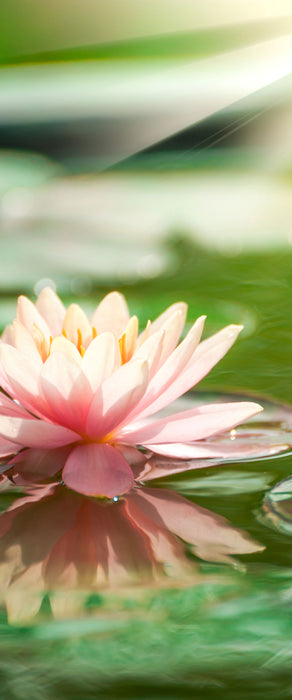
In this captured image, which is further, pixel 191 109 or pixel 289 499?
pixel 191 109

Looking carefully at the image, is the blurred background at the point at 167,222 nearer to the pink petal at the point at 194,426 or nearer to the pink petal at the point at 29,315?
the pink petal at the point at 194,426

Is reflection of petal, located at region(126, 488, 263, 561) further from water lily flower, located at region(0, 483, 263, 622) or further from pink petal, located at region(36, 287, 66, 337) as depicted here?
pink petal, located at region(36, 287, 66, 337)

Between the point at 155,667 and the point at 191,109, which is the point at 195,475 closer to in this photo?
the point at 155,667

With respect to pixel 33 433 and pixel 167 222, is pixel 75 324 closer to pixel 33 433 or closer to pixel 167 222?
pixel 33 433

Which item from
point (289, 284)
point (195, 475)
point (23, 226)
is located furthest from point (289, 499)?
point (23, 226)

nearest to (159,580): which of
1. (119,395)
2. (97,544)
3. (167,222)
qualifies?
(97,544)

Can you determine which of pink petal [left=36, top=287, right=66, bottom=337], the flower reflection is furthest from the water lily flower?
pink petal [left=36, top=287, right=66, bottom=337]

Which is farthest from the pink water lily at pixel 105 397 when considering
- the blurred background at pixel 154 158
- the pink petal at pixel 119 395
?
the blurred background at pixel 154 158
